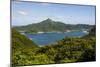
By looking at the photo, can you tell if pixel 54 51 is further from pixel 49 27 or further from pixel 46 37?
pixel 49 27

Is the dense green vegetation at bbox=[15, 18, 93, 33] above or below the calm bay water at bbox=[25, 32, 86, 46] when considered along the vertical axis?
above

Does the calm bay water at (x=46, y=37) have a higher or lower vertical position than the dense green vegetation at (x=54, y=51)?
higher

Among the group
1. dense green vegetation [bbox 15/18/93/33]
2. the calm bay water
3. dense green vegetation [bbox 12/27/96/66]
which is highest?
dense green vegetation [bbox 15/18/93/33]

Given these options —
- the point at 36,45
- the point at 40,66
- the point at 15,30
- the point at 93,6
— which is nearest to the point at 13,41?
the point at 15,30

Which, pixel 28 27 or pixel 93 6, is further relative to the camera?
pixel 93 6

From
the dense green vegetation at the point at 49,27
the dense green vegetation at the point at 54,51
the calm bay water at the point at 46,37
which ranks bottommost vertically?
the dense green vegetation at the point at 54,51

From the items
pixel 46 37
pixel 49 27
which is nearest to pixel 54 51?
pixel 46 37

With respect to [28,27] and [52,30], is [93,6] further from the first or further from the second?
[28,27]

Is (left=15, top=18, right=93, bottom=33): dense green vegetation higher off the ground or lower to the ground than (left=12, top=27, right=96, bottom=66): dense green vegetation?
higher
